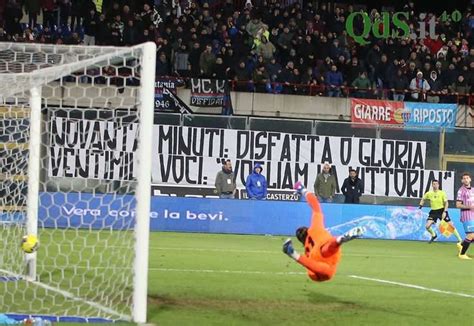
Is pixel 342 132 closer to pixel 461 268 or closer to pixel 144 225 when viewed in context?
pixel 461 268

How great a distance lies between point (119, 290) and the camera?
11805mm

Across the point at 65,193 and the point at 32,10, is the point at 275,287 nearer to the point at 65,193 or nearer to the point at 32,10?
the point at 65,193

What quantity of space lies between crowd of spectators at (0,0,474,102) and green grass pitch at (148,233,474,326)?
9.56 meters

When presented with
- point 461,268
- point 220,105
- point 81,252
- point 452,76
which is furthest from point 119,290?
point 452,76

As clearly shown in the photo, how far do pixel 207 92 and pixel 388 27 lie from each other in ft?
33.1

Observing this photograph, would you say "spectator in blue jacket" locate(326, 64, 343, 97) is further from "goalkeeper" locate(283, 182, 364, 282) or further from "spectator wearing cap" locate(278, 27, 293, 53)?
"goalkeeper" locate(283, 182, 364, 282)

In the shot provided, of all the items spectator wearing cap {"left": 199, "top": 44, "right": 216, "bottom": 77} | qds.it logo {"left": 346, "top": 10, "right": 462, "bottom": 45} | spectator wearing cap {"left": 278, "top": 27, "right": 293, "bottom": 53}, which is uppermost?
qds.it logo {"left": 346, "top": 10, "right": 462, "bottom": 45}

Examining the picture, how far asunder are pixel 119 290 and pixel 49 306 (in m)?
0.98

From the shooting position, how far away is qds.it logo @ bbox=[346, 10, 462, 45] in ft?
118

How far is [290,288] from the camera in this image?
46.0 ft

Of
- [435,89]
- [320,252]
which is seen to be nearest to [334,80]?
[435,89]

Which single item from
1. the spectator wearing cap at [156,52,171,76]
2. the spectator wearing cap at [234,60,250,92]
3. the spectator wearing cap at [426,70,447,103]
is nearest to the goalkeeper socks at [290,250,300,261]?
the spectator wearing cap at [156,52,171,76]

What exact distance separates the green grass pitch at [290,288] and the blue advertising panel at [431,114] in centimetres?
802

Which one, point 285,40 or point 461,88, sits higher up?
point 285,40
